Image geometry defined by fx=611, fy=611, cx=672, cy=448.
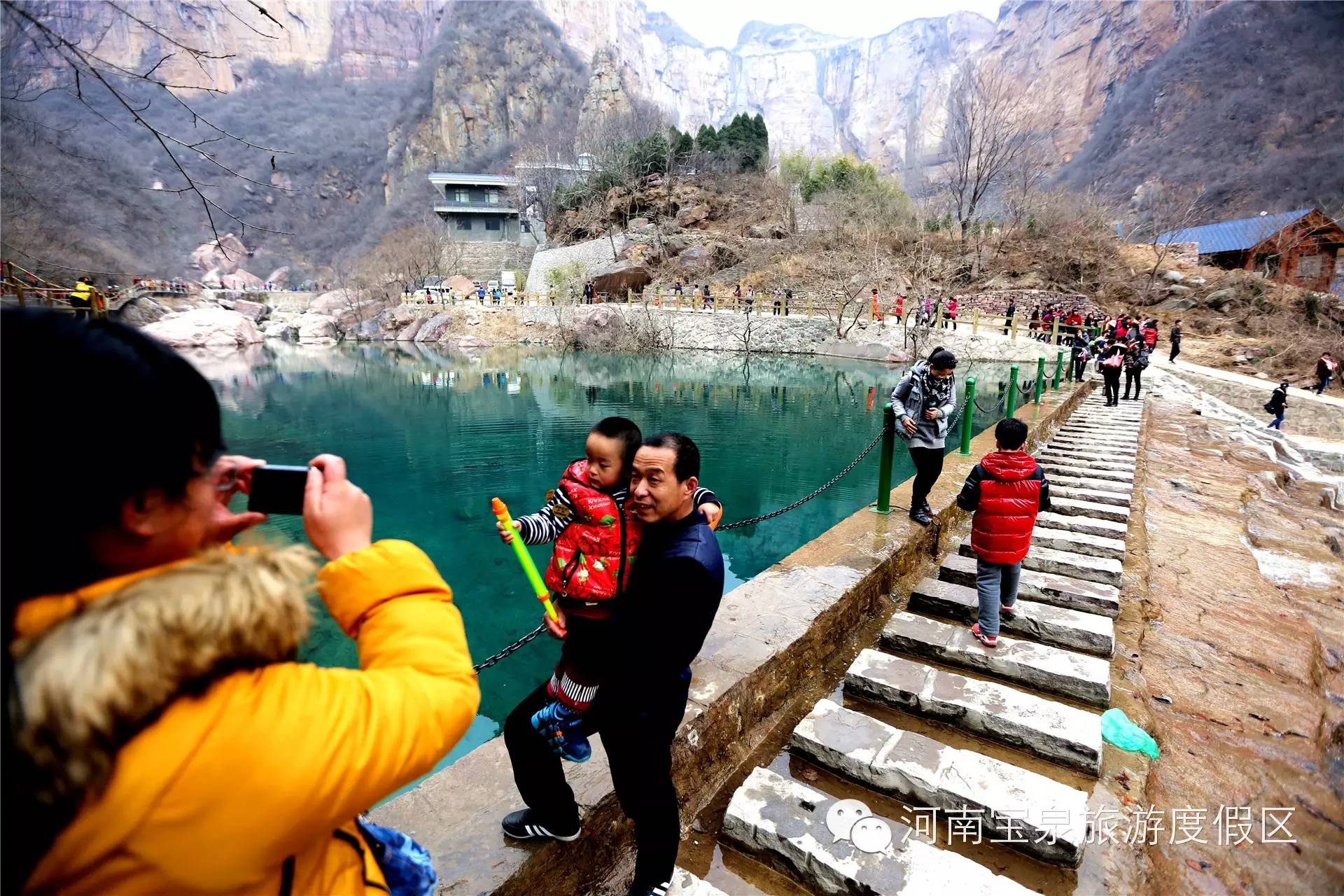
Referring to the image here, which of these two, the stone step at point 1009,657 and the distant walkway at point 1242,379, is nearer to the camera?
the stone step at point 1009,657

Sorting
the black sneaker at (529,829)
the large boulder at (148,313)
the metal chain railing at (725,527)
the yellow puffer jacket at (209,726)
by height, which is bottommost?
the black sneaker at (529,829)

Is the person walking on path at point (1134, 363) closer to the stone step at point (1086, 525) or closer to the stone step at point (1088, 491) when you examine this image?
the stone step at point (1088, 491)

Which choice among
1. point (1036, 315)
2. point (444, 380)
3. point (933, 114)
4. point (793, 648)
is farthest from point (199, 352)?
point (933, 114)

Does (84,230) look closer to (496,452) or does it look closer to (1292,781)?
(496,452)

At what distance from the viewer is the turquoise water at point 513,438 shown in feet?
24.3

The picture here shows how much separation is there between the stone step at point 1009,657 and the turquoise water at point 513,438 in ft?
10.4

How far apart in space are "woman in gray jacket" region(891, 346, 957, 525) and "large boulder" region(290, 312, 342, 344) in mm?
42816

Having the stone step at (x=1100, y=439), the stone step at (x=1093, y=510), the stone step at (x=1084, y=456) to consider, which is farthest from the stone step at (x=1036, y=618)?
the stone step at (x=1100, y=439)

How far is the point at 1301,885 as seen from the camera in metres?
2.11

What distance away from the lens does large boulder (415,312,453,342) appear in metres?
35.7

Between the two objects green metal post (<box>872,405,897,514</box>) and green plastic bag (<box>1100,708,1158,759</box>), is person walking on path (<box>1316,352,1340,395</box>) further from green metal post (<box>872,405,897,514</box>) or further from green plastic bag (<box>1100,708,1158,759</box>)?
green plastic bag (<box>1100,708,1158,759</box>)

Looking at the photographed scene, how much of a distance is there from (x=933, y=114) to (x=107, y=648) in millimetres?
111268

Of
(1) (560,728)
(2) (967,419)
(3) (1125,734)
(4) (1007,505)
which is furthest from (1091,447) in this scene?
(1) (560,728)

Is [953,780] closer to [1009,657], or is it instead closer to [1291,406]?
[1009,657]
